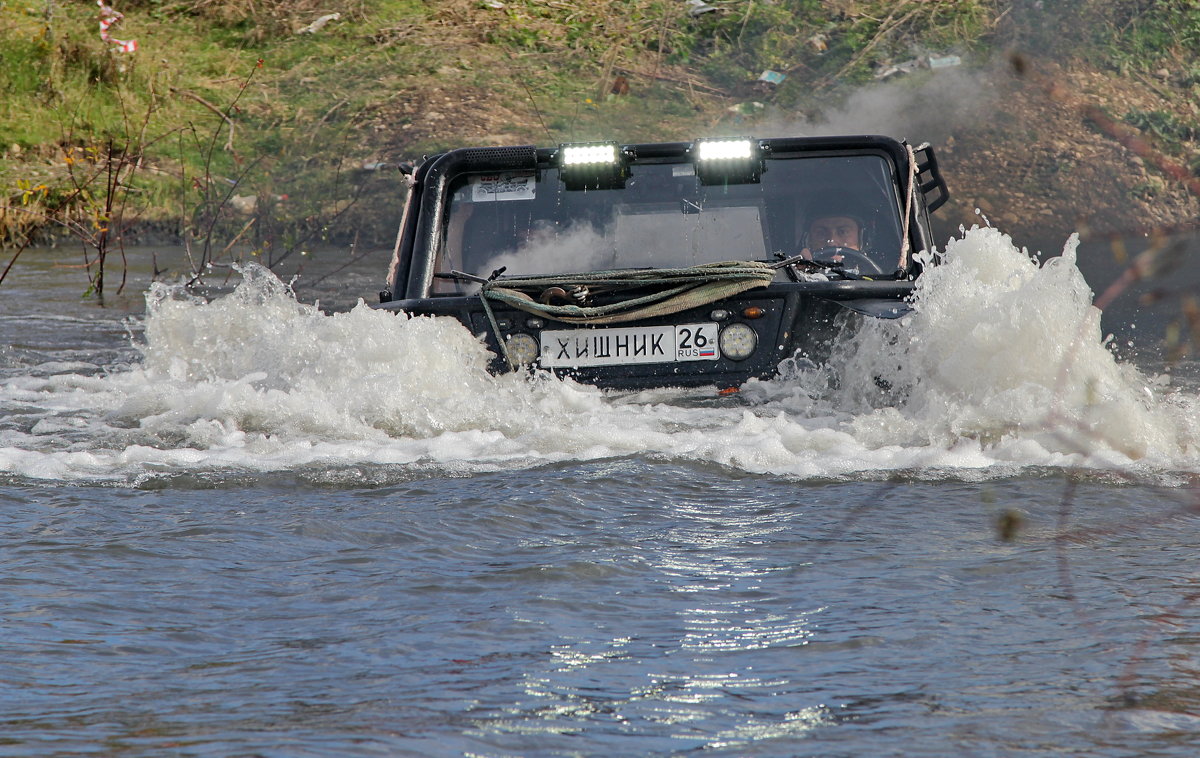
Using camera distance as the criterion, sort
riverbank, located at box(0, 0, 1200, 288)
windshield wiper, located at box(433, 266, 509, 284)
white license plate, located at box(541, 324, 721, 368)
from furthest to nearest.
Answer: riverbank, located at box(0, 0, 1200, 288)
windshield wiper, located at box(433, 266, 509, 284)
white license plate, located at box(541, 324, 721, 368)

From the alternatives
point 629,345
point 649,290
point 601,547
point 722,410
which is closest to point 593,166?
point 649,290

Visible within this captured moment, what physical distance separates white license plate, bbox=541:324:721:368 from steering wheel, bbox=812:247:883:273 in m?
0.87

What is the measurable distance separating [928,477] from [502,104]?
50.4 feet

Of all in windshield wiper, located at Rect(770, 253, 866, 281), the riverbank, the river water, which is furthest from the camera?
the riverbank

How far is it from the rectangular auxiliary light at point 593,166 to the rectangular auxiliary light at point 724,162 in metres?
0.37

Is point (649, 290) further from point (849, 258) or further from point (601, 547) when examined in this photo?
point (601, 547)

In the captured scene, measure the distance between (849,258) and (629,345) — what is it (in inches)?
49.9

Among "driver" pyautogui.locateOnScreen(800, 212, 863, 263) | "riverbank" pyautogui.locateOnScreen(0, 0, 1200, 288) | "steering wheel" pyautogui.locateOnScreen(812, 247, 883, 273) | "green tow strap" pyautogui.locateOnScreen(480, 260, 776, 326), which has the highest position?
"riverbank" pyautogui.locateOnScreen(0, 0, 1200, 288)

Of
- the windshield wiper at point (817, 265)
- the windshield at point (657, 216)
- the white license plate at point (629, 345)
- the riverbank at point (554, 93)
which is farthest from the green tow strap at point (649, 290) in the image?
the riverbank at point (554, 93)

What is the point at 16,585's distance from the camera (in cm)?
434

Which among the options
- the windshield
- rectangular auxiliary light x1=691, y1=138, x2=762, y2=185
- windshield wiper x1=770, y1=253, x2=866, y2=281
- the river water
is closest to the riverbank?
the river water

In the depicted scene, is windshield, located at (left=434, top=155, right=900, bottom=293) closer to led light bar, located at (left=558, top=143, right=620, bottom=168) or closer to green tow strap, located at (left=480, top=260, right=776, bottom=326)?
led light bar, located at (left=558, top=143, right=620, bottom=168)

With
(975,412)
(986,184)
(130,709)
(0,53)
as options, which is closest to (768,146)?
(975,412)

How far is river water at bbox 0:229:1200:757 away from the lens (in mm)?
3246
